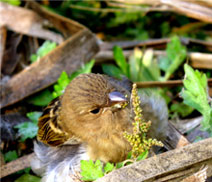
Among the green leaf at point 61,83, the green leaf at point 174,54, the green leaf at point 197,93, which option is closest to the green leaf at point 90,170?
the green leaf at point 197,93

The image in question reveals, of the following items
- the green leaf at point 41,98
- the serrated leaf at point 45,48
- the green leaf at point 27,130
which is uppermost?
the serrated leaf at point 45,48

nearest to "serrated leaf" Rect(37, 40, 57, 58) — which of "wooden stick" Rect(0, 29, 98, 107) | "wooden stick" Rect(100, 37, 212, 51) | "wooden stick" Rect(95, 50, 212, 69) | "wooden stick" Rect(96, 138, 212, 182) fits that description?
"wooden stick" Rect(0, 29, 98, 107)

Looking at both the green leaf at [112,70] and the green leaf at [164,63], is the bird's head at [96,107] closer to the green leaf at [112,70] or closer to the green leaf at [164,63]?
the green leaf at [112,70]

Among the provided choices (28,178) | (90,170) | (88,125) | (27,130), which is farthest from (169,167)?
(27,130)

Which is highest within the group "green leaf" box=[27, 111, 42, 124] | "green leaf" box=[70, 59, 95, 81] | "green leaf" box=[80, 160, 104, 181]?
"green leaf" box=[70, 59, 95, 81]

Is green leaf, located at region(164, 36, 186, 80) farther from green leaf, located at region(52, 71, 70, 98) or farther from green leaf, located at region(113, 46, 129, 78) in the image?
green leaf, located at region(52, 71, 70, 98)

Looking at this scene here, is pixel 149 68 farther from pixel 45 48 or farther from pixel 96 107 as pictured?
pixel 96 107

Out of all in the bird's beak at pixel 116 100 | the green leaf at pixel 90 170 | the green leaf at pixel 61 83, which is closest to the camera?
the green leaf at pixel 90 170
